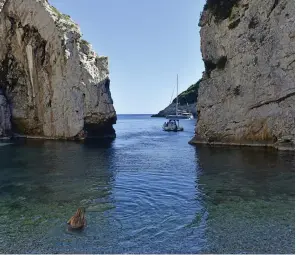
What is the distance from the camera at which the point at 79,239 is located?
48.2ft

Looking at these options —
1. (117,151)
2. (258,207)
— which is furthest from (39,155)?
(258,207)

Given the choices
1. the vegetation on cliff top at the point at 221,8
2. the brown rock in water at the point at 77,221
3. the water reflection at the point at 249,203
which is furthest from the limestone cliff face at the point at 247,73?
the brown rock in water at the point at 77,221

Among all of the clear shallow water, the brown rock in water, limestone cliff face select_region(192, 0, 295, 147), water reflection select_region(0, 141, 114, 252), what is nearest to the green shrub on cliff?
limestone cliff face select_region(192, 0, 295, 147)

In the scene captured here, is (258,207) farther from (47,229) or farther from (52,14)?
(52,14)

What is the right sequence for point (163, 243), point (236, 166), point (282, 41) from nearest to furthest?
point (163, 243) < point (236, 166) < point (282, 41)

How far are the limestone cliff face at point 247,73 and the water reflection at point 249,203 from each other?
27.9 ft

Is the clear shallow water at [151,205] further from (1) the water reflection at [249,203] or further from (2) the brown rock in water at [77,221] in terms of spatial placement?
(2) the brown rock in water at [77,221]

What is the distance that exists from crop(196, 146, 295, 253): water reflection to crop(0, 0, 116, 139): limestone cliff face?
32.9m

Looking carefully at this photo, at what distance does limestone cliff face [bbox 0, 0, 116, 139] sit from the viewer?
6175 cm

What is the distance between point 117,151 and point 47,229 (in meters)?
30.3

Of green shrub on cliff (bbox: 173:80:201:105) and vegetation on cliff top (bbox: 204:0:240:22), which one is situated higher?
vegetation on cliff top (bbox: 204:0:240:22)

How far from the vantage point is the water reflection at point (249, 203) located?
46.4 ft

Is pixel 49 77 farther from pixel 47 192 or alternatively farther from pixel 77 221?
pixel 77 221

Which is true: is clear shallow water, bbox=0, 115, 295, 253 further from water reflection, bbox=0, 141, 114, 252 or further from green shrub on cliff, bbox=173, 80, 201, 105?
green shrub on cliff, bbox=173, 80, 201, 105
